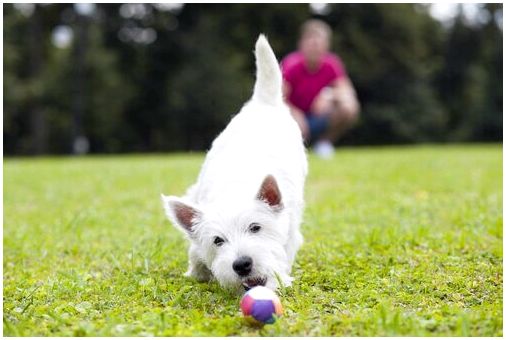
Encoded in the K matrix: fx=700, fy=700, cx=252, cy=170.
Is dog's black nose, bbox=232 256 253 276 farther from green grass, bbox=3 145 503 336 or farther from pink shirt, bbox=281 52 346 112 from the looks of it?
pink shirt, bbox=281 52 346 112

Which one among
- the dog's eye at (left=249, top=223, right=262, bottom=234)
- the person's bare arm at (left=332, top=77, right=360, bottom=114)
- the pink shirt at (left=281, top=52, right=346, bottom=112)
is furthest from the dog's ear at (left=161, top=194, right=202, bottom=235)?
the person's bare arm at (left=332, top=77, right=360, bottom=114)

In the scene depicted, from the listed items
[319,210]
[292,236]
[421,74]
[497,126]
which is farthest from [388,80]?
[292,236]

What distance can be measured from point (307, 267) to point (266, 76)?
179 centimetres

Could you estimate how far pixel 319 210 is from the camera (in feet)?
25.8

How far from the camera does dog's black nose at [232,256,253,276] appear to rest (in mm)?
4023

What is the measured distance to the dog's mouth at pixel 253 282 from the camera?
4.08 metres

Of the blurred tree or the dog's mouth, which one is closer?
the dog's mouth

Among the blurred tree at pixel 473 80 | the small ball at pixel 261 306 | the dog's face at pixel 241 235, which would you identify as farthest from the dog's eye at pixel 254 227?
the blurred tree at pixel 473 80

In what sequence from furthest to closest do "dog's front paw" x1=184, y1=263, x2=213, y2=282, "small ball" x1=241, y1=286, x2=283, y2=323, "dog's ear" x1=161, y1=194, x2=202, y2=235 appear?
"dog's front paw" x1=184, y1=263, x2=213, y2=282 < "dog's ear" x1=161, y1=194, x2=202, y2=235 < "small ball" x1=241, y1=286, x2=283, y2=323

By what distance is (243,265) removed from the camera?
13.2 feet

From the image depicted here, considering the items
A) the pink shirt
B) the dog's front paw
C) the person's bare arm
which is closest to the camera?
the dog's front paw

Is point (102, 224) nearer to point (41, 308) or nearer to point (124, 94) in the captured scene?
point (41, 308)

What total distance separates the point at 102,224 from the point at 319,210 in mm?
2396

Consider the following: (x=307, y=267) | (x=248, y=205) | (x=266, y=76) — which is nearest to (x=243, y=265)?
(x=248, y=205)
